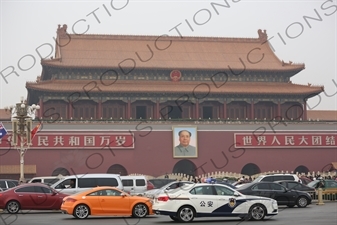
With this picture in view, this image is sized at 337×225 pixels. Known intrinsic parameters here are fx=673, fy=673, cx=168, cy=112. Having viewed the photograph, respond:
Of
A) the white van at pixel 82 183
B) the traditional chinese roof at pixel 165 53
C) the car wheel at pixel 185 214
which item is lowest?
the car wheel at pixel 185 214

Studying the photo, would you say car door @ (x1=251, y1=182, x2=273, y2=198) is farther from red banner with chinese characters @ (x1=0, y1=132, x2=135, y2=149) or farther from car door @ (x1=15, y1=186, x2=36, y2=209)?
red banner with chinese characters @ (x1=0, y1=132, x2=135, y2=149)

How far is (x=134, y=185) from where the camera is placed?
96.4 feet

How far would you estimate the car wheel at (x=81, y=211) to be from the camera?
20453 millimetres

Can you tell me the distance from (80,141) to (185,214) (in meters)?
24.4

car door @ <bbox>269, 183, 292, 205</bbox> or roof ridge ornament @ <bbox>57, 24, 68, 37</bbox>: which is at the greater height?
roof ridge ornament @ <bbox>57, 24, 68, 37</bbox>

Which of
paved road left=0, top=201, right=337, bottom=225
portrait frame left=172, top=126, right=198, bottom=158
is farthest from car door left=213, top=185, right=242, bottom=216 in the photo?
portrait frame left=172, top=126, right=198, bottom=158

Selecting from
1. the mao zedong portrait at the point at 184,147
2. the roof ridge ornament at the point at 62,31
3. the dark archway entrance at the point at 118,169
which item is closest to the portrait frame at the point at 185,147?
the mao zedong portrait at the point at 184,147

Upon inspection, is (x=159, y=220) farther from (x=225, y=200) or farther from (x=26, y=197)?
(x=26, y=197)

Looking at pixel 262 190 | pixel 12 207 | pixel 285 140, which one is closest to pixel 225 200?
pixel 262 190

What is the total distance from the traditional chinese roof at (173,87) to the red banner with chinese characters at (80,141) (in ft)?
13.1

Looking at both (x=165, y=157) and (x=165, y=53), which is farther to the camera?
(x=165, y=53)

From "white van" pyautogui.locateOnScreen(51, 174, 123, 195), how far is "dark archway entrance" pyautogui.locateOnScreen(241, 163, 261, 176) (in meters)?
20.1

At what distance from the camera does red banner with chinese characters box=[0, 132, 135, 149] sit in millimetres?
42094

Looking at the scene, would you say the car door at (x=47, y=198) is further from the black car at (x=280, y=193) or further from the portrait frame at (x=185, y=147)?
the portrait frame at (x=185, y=147)
